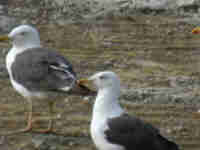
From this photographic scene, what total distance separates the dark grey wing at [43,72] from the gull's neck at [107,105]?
1.64 ft

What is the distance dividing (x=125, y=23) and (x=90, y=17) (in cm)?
74

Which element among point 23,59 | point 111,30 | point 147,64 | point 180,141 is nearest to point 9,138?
point 23,59

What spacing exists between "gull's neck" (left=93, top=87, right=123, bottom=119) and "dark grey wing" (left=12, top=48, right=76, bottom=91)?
0.50m

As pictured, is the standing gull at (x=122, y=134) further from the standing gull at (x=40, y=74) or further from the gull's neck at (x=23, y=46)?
the gull's neck at (x=23, y=46)

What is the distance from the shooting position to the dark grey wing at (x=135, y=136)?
553 cm

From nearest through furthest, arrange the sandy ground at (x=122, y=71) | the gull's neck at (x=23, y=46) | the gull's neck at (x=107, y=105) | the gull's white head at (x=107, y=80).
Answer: the gull's neck at (x=107, y=105), the gull's white head at (x=107, y=80), the sandy ground at (x=122, y=71), the gull's neck at (x=23, y=46)

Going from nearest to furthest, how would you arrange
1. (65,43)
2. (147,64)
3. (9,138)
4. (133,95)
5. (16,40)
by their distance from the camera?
(9,138) < (16,40) < (133,95) < (147,64) < (65,43)

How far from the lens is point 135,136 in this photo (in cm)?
557

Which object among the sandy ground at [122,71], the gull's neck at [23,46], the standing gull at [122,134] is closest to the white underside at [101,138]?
the standing gull at [122,134]

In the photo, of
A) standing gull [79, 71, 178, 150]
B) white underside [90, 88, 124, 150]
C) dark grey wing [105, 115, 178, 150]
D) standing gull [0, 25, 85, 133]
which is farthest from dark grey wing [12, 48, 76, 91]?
dark grey wing [105, 115, 178, 150]

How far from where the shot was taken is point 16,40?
6969mm

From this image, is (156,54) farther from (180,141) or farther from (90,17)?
(180,141)

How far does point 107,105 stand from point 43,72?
1.00 metres

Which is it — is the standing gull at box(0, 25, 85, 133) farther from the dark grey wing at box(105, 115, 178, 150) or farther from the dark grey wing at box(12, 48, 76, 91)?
the dark grey wing at box(105, 115, 178, 150)
